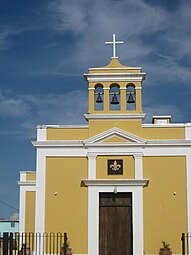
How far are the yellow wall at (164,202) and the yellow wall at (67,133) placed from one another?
8.77 ft

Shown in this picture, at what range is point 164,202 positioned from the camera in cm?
2233

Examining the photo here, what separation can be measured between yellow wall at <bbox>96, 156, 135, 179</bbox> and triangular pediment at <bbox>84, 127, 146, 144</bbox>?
648 mm

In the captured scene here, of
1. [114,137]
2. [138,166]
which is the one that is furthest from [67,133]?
[138,166]

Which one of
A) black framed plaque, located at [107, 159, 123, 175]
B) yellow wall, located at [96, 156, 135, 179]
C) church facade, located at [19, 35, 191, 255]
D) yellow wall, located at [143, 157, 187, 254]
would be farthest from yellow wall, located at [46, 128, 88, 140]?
yellow wall, located at [143, 157, 187, 254]

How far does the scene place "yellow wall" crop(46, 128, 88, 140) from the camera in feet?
75.8

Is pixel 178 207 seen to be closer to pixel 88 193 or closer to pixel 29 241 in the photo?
pixel 88 193

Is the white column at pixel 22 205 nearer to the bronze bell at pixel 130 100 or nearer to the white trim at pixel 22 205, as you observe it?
the white trim at pixel 22 205

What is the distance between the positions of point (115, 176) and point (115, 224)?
185 centimetres

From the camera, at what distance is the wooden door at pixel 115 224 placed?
2238 cm

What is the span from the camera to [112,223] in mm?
22562

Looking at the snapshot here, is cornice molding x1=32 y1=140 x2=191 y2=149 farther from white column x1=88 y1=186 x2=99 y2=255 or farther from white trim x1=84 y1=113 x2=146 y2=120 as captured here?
white column x1=88 y1=186 x2=99 y2=255

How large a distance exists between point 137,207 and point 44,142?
442 centimetres

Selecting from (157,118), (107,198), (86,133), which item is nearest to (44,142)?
(86,133)

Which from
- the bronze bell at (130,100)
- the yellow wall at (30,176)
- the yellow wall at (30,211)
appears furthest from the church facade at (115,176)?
the yellow wall at (30,176)
